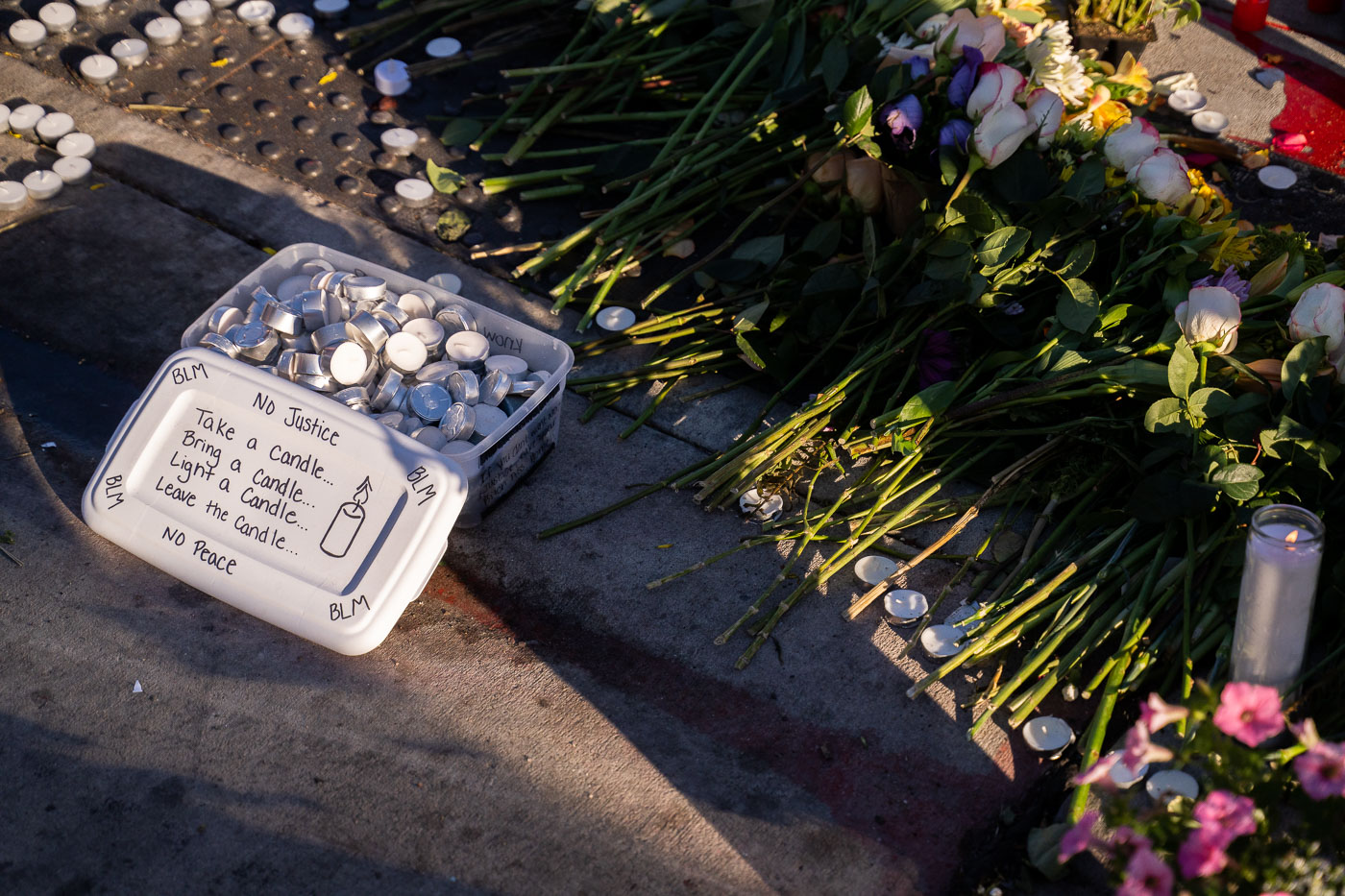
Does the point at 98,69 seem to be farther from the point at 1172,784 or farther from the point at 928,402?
the point at 1172,784

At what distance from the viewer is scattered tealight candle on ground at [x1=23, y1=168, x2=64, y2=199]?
3109mm

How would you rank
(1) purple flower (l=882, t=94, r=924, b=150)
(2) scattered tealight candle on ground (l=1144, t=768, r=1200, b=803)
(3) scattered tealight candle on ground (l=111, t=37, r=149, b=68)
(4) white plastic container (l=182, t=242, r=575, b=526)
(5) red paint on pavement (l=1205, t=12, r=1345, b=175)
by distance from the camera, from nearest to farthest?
(2) scattered tealight candle on ground (l=1144, t=768, r=1200, b=803) < (4) white plastic container (l=182, t=242, r=575, b=526) < (1) purple flower (l=882, t=94, r=924, b=150) < (5) red paint on pavement (l=1205, t=12, r=1345, b=175) < (3) scattered tealight candle on ground (l=111, t=37, r=149, b=68)

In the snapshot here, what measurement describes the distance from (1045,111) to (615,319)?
1.11 m

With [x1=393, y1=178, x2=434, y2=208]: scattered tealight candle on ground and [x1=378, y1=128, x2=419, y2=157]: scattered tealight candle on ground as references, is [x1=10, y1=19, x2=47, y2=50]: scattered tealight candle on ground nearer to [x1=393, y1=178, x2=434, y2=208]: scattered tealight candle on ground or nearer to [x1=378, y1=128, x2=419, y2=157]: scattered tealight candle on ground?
[x1=378, y1=128, x2=419, y2=157]: scattered tealight candle on ground

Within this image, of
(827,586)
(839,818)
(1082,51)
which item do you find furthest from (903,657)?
(1082,51)

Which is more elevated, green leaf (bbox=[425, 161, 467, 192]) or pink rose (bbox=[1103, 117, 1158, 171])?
pink rose (bbox=[1103, 117, 1158, 171])

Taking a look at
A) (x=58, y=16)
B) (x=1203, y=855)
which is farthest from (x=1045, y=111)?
(x=58, y=16)

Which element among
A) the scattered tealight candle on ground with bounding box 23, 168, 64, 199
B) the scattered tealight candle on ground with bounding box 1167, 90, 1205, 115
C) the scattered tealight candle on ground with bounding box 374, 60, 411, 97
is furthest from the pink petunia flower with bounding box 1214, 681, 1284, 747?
the scattered tealight candle on ground with bounding box 23, 168, 64, 199

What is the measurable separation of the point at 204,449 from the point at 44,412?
663mm

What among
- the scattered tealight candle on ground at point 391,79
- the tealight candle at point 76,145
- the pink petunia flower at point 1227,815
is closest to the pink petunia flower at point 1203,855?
the pink petunia flower at point 1227,815

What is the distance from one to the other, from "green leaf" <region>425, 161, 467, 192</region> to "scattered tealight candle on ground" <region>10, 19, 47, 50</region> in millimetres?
1462

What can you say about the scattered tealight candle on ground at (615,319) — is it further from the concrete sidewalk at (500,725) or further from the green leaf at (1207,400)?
the green leaf at (1207,400)

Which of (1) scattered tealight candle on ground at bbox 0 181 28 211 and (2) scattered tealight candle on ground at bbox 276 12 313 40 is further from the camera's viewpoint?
(2) scattered tealight candle on ground at bbox 276 12 313 40

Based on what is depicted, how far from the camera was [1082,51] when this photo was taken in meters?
3.03
